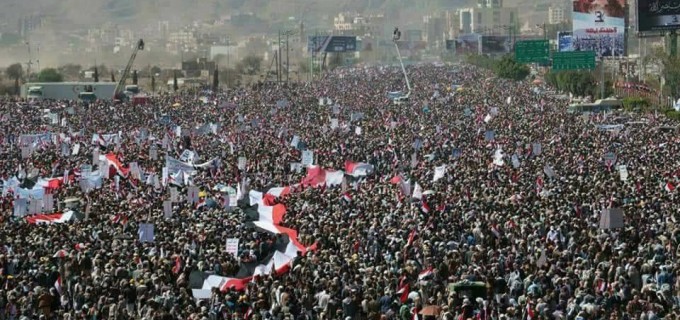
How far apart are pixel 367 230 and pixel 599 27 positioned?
55.4m

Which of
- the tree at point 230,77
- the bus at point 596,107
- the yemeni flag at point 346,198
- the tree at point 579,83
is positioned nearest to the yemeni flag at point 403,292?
the yemeni flag at point 346,198

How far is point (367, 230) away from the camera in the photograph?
23.9 m

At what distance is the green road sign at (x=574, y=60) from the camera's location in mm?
71938

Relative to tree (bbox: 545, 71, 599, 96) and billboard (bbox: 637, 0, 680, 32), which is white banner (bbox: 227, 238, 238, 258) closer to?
billboard (bbox: 637, 0, 680, 32)

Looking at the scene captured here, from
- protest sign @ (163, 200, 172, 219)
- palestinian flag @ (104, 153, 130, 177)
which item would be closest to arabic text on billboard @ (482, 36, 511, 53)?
palestinian flag @ (104, 153, 130, 177)

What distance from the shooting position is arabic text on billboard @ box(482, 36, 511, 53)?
14200 centimetres

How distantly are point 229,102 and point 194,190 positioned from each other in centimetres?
4768

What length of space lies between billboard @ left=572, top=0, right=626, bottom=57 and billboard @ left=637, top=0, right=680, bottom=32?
797cm

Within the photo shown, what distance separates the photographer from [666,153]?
37156mm


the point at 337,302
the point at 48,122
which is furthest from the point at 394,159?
the point at 48,122

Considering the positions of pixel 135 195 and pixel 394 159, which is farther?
pixel 394 159

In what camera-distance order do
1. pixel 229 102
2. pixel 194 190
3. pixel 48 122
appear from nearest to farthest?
pixel 194 190
pixel 48 122
pixel 229 102

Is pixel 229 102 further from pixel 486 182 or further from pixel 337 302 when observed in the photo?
pixel 337 302

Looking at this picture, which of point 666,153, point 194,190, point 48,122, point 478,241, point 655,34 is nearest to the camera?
point 478,241
